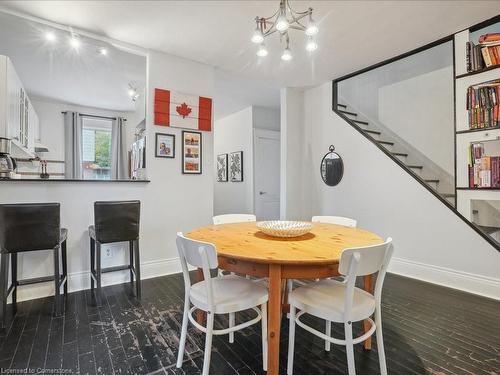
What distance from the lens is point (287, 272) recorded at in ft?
4.53

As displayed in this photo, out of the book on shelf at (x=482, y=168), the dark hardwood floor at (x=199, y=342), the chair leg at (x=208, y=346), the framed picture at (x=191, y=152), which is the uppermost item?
the framed picture at (x=191, y=152)

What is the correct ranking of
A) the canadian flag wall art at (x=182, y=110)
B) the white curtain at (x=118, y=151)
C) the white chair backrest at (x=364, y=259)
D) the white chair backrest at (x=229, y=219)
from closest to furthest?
the white chair backrest at (x=364, y=259) < the white chair backrest at (x=229, y=219) < the canadian flag wall art at (x=182, y=110) < the white curtain at (x=118, y=151)

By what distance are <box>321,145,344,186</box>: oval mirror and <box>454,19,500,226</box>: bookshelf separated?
1.43 meters

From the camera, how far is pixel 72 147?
3.23 meters

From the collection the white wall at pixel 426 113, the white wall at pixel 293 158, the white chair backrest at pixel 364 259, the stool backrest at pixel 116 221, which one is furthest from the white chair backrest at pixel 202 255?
the white wall at pixel 426 113

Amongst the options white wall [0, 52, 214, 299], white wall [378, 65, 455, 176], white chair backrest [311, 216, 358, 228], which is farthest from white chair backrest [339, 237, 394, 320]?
white wall [378, 65, 455, 176]

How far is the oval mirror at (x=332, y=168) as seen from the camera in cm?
400

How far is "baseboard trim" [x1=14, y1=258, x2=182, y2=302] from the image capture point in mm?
2488

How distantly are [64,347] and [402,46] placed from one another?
4059 millimetres

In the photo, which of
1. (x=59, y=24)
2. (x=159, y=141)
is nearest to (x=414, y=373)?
(x=159, y=141)

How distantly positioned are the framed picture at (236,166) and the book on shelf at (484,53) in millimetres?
3854

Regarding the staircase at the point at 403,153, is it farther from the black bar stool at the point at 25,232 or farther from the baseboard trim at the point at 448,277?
the black bar stool at the point at 25,232

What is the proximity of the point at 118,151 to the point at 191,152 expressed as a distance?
880 millimetres

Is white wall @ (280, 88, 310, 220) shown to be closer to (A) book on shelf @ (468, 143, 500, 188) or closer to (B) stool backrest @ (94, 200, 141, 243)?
(A) book on shelf @ (468, 143, 500, 188)
